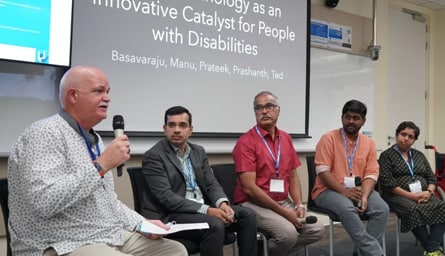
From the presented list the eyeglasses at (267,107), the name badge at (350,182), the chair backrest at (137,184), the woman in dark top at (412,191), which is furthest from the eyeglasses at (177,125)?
the woman in dark top at (412,191)

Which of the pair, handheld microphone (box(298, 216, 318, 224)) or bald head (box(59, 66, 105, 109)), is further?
handheld microphone (box(298, 216, 318, 224))

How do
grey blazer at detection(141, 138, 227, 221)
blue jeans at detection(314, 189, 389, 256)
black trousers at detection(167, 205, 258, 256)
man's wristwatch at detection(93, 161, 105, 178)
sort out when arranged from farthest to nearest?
blue jeans at detection(314, 189, 389, 256), grey blazer at detection(141, 138, 227, 221), black trousers at detection(167, 205, 258, 256), man's wristwatch at detection(93, 161, 105, 178)

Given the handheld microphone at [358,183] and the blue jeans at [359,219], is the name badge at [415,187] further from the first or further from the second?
A: the handheld microphone at [358,183]

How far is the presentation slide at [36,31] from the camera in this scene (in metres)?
2.37

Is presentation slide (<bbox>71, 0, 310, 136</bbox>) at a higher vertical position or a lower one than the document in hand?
higher

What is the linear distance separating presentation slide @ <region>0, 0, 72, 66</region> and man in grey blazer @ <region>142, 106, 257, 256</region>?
788 mm

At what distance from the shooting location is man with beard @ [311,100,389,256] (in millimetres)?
2877

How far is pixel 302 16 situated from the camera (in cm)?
403

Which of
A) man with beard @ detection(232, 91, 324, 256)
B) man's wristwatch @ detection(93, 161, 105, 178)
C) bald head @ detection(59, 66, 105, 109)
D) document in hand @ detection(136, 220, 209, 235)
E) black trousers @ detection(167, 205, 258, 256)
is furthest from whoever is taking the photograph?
man with beard @ detection(232, 91, 324, 256)

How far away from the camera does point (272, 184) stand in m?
2.76

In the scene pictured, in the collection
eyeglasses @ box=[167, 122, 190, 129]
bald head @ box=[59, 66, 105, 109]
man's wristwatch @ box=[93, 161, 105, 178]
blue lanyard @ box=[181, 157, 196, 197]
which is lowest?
blue lanyard @ box=[181, 157, 196, 197]

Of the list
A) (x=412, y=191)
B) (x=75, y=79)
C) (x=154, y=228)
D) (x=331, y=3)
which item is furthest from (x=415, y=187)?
(x=75, y=79)

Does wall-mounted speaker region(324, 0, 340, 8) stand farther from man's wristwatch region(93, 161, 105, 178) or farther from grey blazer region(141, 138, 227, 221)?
man's wristwatch region(93, 161, 105, 178)

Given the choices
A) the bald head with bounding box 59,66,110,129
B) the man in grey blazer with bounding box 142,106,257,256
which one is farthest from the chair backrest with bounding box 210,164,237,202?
the bald head with bounding box 59,66,110,129
